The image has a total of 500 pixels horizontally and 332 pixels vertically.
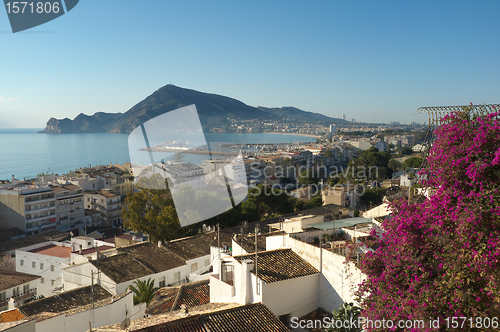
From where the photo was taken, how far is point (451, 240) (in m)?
2.67

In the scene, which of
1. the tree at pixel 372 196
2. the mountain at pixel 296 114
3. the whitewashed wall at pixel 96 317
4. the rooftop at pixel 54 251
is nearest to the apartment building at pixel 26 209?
the rooftop at pixel 54 251

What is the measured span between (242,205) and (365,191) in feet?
32.3

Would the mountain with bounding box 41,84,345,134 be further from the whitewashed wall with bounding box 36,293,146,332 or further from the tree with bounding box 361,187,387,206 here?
the whitewashed wall with bounding box 36,293,146,332

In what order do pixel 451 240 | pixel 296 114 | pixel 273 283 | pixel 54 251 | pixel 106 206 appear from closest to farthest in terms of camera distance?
pixel 451 240 → pixel 273 283 → pixel 54 251 → pixel 106 206 → pixel 296 114

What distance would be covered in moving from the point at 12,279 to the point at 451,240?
12060 mm

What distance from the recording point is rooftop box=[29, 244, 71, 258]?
39.8ft

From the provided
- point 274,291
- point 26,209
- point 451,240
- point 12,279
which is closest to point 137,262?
point 12,279

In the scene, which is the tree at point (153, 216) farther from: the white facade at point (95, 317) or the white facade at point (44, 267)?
the white facade at point (95, 317)

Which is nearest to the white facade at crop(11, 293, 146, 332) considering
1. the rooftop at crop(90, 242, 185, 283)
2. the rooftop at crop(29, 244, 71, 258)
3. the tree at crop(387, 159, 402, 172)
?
the rooftop at crop(90, 242, 185, 283)

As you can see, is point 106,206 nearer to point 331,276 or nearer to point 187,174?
point 187,174

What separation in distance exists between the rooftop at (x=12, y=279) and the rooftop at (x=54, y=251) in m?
1.04

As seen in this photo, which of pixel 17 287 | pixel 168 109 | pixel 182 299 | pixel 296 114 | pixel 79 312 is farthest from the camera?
pixel 296 114

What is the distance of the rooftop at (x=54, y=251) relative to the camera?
39.8 ft

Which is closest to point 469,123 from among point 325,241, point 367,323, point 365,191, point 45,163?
point 367,323
